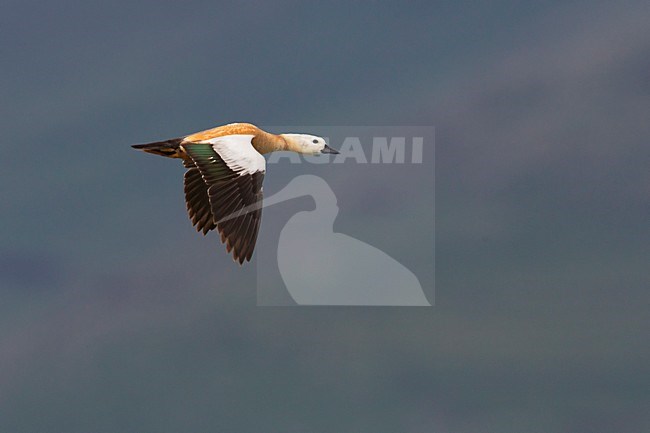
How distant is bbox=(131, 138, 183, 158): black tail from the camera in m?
27.6

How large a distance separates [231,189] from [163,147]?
2.81m

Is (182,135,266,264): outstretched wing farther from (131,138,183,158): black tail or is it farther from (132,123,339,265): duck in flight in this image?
(131,138,183,158): black tail

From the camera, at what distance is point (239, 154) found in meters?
26.7

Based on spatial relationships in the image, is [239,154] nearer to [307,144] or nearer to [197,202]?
[197,202]

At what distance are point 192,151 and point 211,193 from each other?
5.36 feet

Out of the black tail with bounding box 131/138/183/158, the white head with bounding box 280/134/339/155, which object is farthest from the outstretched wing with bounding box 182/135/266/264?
the white head with bounding box 280/134/339/155

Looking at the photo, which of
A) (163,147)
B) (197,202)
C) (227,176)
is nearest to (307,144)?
(197,202)

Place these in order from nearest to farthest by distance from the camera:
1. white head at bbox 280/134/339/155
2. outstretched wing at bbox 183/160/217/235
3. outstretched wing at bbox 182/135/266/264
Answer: outstretched wing at bbox 182/135/266/264 < outstretched wing at bbox 183/160/217/235 < white head at bbox 280/134/339/155

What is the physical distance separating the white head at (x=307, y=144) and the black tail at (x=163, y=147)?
11.8 ft

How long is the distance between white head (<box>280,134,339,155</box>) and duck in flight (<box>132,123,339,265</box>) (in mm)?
492

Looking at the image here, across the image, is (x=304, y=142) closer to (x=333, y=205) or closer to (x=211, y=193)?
(x=333, y=205)

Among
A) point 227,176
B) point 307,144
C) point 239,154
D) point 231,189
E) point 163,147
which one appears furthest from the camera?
point 307,144

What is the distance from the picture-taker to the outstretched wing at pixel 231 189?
25.3 meters

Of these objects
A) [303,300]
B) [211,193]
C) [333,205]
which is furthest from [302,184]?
[211,193]
